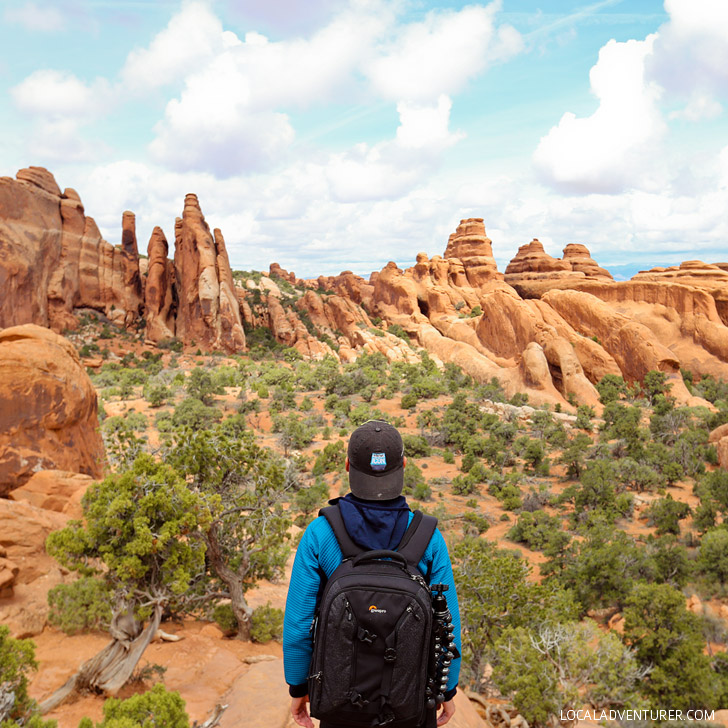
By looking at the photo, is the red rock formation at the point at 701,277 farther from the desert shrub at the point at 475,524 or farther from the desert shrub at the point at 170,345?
the desert shrub at the point at 170,345

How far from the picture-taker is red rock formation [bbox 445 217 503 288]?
199 feet

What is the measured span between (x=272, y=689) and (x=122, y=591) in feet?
7.18

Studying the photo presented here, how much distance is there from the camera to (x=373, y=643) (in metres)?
2.12

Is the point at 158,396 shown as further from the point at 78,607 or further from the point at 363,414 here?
the point at 78,607

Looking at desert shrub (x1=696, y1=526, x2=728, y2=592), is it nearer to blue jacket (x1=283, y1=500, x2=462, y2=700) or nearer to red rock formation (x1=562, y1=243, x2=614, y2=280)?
blue jacket (x1=283, y1=500, x2=462, y2=700)

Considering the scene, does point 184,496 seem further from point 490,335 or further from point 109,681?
point 490,335

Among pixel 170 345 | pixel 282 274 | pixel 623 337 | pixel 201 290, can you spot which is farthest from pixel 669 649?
pixel 282 274

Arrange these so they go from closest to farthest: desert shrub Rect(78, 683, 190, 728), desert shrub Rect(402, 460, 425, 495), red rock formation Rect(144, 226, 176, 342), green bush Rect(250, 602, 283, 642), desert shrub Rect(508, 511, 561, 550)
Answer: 1. desert shrub Rect(78, 683, 190, 728)
2. green bush Rect(250, 602, 283, 642)
3. desert shrub Rect(508, 511, 561, 550)
4. desert shrub Rect(402, 460, 425, 495)
5. red rock formation Rect(144, 226, 176, 342)

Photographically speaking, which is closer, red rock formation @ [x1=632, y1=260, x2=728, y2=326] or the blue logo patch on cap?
the blue logo patch on cap

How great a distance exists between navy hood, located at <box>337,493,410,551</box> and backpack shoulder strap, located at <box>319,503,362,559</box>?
0.06ft

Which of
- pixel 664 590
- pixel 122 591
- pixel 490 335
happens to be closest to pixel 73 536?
pixel 122 591

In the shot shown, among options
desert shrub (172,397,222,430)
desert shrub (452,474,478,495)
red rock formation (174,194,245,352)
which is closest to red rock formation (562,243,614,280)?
red rock formation (174,194,245,352)

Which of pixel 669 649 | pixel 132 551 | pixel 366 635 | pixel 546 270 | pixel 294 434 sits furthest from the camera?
pixel 546 270
